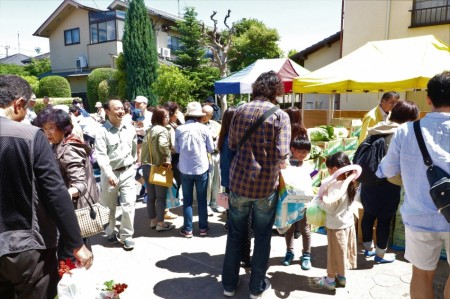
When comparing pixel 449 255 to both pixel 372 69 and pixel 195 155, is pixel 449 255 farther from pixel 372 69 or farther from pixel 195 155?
pixel 372 69

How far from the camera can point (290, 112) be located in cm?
445

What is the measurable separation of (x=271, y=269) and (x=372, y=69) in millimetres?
3991

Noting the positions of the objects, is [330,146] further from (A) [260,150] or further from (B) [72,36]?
(B) [72,36]

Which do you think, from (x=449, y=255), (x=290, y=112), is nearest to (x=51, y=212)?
(x=449, y=255)

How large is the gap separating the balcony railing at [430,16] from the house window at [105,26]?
58.7 ft

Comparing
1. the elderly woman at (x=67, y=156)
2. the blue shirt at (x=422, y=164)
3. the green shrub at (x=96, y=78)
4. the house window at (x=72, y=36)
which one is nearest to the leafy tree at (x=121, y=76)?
the green shrub at (x=96, y=78)

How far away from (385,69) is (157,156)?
4043 mm

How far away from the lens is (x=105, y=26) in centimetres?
Answer: 2331

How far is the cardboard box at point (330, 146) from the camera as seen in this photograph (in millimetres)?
5445

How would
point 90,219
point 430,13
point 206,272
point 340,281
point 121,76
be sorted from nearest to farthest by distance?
point 90,219
point 340,281
point 206,272
point 430,13
point 121,76

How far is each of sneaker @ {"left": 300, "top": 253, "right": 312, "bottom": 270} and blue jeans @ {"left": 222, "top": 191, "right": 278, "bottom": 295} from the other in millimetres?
731

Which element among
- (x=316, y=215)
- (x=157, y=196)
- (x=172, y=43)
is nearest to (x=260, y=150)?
(x=316, y=215)

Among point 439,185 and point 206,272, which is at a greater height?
point 439,185

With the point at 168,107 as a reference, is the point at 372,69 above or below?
above
